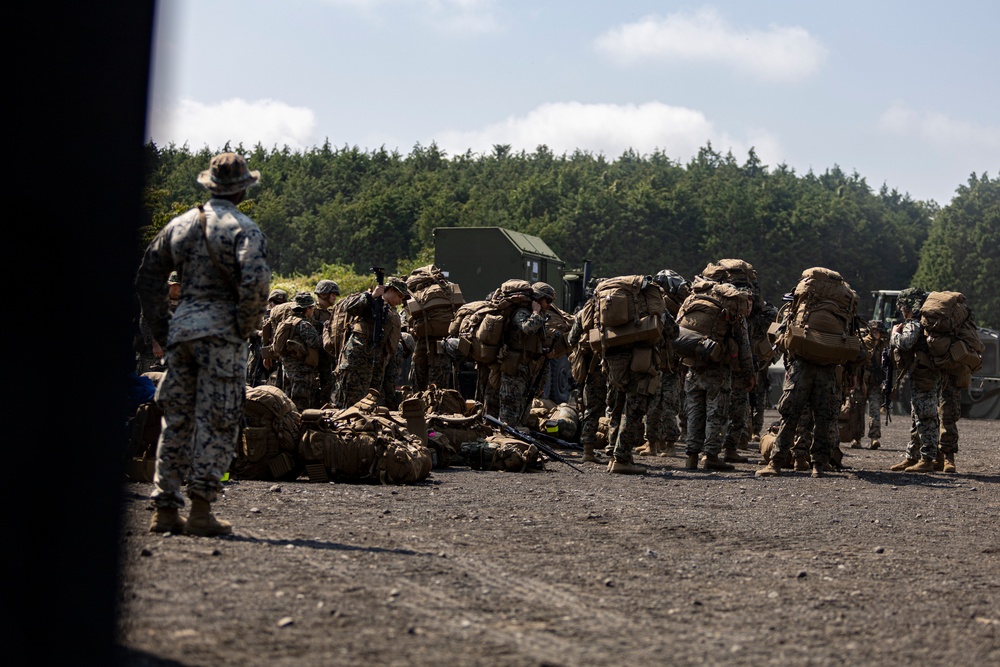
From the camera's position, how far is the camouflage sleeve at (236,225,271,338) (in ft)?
21.1

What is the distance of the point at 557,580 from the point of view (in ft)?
19.2

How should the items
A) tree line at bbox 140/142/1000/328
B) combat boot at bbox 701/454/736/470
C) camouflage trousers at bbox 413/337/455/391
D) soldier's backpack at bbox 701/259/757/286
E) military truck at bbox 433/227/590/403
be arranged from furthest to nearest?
tree line at bbox 140/142/1000/328, military truck at bbox 433/227/590/403, camouflage trousers at bbox 413/337/455/391, soldier's backpack at bbox 701/259/757/286, combat boot at bbox 701/454/736/470

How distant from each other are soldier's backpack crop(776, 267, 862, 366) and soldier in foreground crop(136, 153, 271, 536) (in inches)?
278

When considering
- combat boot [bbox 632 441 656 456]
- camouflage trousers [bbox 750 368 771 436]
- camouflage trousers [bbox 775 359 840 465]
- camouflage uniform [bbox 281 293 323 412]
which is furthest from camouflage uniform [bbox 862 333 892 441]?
camouflage uniform [bbox 281 293 323 412]

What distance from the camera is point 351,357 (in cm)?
1347

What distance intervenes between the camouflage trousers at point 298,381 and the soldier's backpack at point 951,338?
23.6 feet

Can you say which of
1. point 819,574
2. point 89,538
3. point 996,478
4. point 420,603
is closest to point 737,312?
point 996,478

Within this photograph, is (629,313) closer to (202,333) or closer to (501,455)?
(501,455)

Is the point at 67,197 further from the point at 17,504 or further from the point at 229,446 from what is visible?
the point at 229,446

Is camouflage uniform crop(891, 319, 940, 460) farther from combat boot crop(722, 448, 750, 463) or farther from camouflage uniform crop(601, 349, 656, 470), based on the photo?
camouflage uniform crop(601, 349, 656, 470)

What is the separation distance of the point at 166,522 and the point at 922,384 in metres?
9.53

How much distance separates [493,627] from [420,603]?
0.47 metres

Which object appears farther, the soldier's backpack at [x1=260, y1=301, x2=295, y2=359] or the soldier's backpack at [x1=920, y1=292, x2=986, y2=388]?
the soldier's backpack at [x1=260, y1=301, x2=295, y2=359]

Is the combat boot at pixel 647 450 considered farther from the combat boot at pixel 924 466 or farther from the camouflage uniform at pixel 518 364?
the combat boot at pixel 924 466
